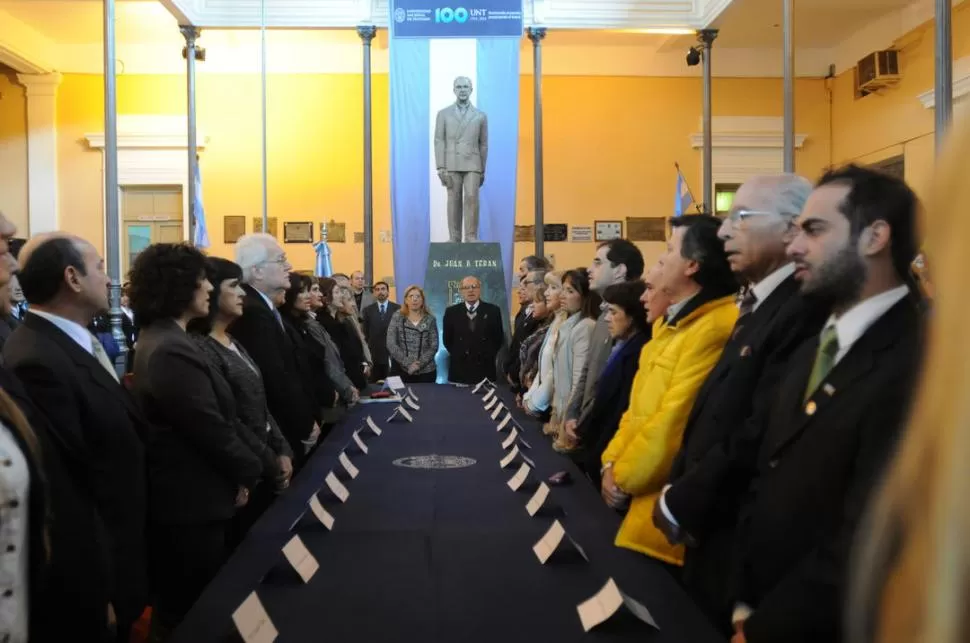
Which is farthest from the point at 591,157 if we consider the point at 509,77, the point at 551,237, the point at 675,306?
the point at 675,306

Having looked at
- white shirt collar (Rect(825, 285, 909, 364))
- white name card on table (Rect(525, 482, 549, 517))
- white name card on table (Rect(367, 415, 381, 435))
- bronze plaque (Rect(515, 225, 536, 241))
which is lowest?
white name card on table (Rect(367, 415, 381, 435))

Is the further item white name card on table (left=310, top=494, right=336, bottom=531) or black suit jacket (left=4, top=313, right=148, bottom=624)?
white name card on table (left=310, top=494, right=336, bottom=531)

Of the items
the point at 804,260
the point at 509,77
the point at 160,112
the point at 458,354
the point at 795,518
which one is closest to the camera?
the point at 795,518

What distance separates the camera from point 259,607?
1.70 meters

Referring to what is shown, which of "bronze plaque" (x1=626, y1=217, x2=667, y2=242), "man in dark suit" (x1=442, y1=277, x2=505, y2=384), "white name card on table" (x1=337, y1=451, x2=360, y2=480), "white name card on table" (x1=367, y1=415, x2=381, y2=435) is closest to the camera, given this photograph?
"white name card on table" (x1=337, y1=451, x2=360, y2=480)

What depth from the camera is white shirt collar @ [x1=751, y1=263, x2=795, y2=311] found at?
222 centimetres

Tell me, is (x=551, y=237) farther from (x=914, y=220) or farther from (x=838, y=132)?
(x=914, y=220)

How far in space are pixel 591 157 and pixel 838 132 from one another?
4.51 metres

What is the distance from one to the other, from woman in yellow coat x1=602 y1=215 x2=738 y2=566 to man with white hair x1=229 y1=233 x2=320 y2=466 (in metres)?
1.85

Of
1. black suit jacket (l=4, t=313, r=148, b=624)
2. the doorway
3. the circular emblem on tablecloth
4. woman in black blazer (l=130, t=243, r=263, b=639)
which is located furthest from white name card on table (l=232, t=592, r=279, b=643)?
the doorway

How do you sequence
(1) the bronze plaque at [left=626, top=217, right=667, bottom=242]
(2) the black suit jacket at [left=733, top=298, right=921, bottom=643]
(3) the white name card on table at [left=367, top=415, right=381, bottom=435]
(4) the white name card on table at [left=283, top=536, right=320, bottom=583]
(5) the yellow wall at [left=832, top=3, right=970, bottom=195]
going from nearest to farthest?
(2) the black suit jacket at [left=733, top=298, right=921, bottom=643] → (4) the white name card on table at [left=283, top=536, right=320, bottom=583] → (3) the white name card on table at [left=367, top=415, right=381, bottom=435] → (5) the yellow wall at [left=832, top=3, right=970, bottom=195] → (1) the bronze plaque at [left=626, top=217, right=667, bottom=242]

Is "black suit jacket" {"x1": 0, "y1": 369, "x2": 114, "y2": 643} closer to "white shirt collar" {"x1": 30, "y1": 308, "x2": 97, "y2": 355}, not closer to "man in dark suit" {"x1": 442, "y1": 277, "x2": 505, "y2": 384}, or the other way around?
"white shirt collar" {"x1": 30, "y1": 308, "x2": 97, "y2": 355}

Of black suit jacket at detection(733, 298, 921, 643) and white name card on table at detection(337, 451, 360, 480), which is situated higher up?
black suit jacket at detection(733, 298, 921, 643)

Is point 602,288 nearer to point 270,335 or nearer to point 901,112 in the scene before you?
point 270,335
